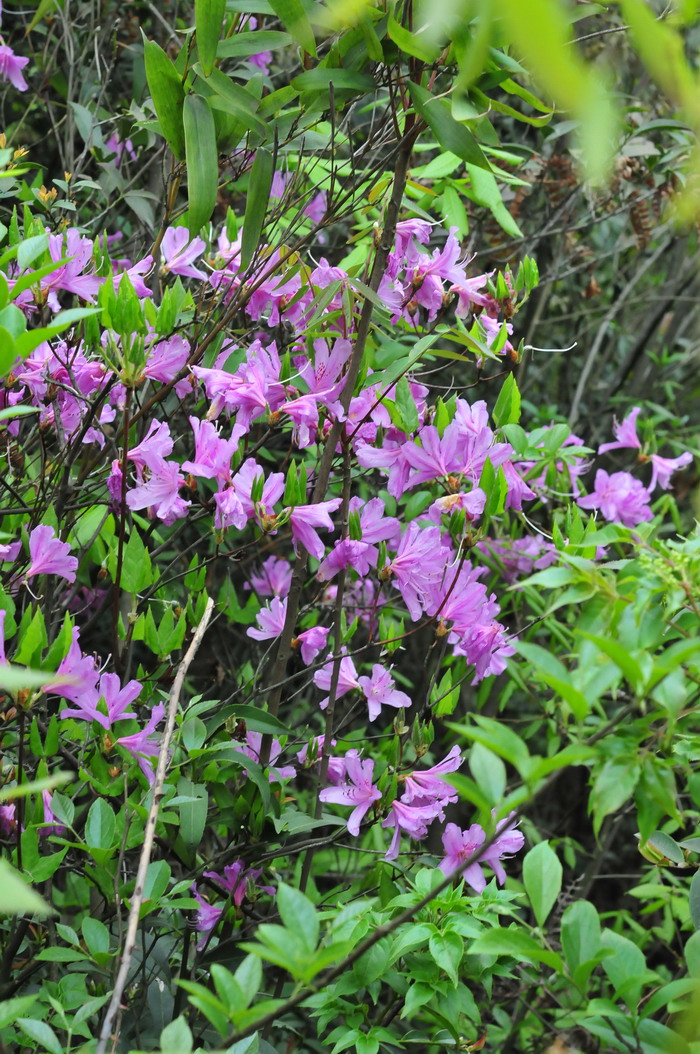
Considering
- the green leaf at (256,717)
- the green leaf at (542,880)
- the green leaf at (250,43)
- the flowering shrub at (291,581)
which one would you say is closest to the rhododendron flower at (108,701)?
the flowering shrub at (291,581)

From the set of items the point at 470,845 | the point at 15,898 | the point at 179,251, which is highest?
the point at 179,251

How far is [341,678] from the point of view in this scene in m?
1.26

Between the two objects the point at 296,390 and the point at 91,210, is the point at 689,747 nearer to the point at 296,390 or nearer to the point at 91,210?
the point at 296,390

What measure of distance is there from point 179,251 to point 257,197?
309 millimetres

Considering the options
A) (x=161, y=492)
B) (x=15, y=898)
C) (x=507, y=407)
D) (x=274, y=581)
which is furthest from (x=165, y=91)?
(x=15, y=898)

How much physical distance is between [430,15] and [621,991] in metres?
0.69

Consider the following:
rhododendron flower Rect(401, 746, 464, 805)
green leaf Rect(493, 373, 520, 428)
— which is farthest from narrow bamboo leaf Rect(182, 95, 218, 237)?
rhododendron flower Rect(401, 746, 464, 805)

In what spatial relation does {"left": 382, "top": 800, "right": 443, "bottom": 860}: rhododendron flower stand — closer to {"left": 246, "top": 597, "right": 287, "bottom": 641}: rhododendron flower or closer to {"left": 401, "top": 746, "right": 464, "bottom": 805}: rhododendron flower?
{"left": 401, "top": 746, "right": 464, "bottom": 805}: rhododendron flower

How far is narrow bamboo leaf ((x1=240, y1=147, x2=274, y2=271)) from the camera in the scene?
1.01m

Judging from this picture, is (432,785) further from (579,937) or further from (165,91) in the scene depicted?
(165,91)

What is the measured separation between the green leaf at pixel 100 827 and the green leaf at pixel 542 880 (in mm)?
460

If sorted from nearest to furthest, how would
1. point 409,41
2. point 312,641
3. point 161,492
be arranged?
point 409,41
point 161,492
point 312,641

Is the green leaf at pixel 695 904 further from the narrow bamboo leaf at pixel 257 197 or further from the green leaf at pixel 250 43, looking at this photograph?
the green leaf at pixel 250 43

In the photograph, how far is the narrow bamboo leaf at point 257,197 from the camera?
1012 mm
